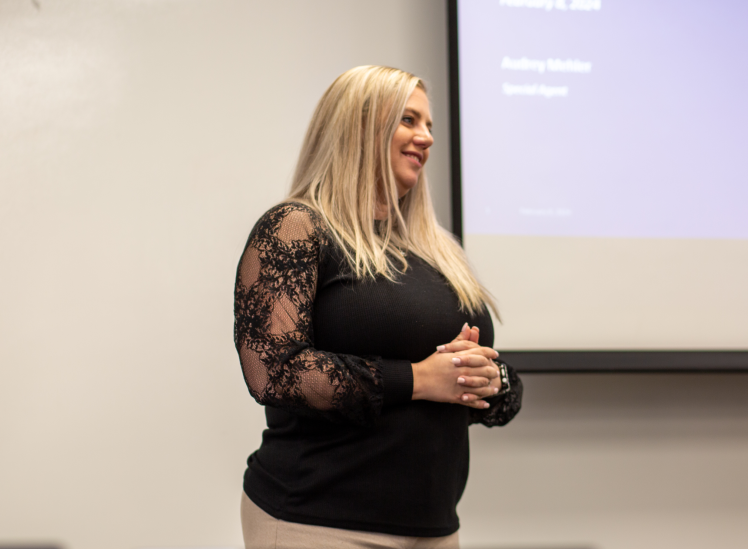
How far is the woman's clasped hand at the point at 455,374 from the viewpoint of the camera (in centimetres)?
111

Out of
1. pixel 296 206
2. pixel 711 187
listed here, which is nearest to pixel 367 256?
pixel 296 206

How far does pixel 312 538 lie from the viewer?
1.04m

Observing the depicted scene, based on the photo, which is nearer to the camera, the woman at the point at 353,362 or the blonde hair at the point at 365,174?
the woman at the point at 353,362

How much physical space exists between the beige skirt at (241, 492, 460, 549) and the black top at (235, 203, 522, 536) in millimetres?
14

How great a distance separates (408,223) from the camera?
1.43m

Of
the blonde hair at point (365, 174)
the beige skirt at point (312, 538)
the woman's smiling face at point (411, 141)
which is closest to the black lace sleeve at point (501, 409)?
the blonde hair at point (365, 174)

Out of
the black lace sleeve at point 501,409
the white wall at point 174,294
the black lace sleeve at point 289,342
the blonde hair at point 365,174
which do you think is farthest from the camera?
the white wall at point 174,294

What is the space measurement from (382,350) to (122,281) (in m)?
1.17

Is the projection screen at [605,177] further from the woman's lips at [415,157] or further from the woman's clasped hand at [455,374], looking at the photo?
the woman's clasped hand at [455,374]

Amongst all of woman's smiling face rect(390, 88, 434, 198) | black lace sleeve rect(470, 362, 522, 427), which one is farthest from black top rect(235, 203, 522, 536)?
woman's smiling face rect(390, 88, 434, 198)

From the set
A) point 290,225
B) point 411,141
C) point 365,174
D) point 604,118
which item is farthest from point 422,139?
point 604,118

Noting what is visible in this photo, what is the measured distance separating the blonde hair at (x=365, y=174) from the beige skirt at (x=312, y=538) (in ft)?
1.58

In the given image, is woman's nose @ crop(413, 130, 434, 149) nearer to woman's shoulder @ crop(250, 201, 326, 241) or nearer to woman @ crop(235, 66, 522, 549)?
woman @ crop(235, 66, 522, 549)

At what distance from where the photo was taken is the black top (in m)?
1.04
